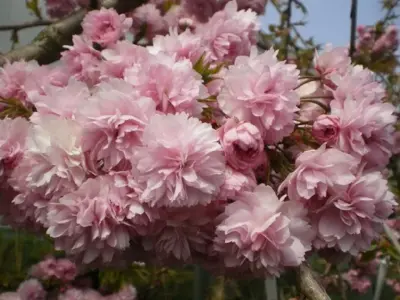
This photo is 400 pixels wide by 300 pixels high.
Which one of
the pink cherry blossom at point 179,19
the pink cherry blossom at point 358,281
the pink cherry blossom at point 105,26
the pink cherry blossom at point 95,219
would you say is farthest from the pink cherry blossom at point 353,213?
the pink cherry blossom at point 358,281

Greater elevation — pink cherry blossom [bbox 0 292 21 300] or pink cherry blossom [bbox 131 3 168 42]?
Result: pink cherry blossom [bbox 131 3 168 42]

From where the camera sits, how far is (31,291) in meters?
1.49

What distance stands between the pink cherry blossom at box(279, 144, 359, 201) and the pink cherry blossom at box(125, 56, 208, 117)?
0.44 feet

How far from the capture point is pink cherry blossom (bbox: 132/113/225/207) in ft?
1.83

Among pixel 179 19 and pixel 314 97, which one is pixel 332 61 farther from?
pixel 179 19

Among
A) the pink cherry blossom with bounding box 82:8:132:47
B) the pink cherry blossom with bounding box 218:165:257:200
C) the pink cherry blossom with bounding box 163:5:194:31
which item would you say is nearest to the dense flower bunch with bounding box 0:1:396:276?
the pink cherry blossom with bounding box 218:165:257:200

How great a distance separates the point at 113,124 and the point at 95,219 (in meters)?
0.11

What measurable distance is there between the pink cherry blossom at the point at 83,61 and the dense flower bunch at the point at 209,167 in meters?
0.17

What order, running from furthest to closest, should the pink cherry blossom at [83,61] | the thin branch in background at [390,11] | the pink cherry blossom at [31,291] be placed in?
the thin branch in background at [390,11], the pink cherry blossom at [31,291], the pink cherry blossom at [83,61]

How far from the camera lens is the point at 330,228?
641mm

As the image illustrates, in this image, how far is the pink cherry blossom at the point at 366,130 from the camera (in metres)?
0.63

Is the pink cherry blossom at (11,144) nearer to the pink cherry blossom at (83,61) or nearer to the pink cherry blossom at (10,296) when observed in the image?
the pink cherry blossom at (83,61)

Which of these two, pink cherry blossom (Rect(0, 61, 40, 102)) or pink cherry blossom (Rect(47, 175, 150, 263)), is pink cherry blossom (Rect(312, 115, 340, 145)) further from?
pink cherry blossom (Rect(0, 61, 40, 102))

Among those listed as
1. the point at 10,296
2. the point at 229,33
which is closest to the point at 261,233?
the point at 229,33
